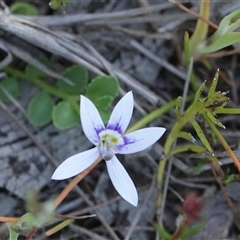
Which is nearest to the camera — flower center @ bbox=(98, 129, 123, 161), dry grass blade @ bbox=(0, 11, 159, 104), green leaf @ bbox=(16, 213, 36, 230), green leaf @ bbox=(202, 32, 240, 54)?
green leaf @ bbox=(16, 213, 36, 230)

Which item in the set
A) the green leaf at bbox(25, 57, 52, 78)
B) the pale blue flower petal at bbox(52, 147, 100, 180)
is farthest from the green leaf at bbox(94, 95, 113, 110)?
the pale blue flower petal at bbox(52, 147, 100, 180)

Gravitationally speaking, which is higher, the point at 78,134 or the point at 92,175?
the point at 78,134

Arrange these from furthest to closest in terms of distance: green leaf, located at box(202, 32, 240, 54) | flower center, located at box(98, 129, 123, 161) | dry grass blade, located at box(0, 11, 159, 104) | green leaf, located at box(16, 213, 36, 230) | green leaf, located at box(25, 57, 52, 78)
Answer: green leaf, located at box(25, 57, 52, 78)
dry grass blade, located at box(0, 11, 159, 104)
green leaf, located at box(202, 32, 240, 54)
flower center, located at box(98, 129, 123, 161)
green leaf, located at box(16, 213, 36, 230)

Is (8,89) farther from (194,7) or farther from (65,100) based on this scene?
(194,7)

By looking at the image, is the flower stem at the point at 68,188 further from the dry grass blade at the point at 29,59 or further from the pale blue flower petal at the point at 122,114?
the dry grass blade at the point at 29,59

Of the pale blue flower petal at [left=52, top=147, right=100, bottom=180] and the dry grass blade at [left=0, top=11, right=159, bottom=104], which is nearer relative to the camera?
the pale blue flower petal at [left=52, top=147, right=100, bottom=180]

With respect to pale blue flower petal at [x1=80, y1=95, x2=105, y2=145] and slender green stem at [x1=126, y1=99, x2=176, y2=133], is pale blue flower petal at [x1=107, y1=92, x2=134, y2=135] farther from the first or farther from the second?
slender green stem at [x1=126, y1=99, x2=176, y2=133]

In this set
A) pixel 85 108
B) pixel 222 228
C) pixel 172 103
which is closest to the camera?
pixel 85 108

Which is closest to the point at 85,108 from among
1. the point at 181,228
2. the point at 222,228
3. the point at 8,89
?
the point at 181,228

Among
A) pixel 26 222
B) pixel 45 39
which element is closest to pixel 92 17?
pixel 45 39
